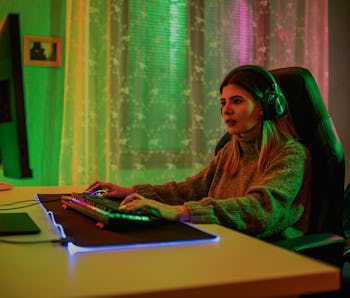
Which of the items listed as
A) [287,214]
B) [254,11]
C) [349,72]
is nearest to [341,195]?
[287,214]

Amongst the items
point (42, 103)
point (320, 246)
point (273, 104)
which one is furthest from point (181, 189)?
point (42, 103)

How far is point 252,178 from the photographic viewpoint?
4.68ft

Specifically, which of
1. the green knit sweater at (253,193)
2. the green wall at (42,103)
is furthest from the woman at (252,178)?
the green wall at (42,103)

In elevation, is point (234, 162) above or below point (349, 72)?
below

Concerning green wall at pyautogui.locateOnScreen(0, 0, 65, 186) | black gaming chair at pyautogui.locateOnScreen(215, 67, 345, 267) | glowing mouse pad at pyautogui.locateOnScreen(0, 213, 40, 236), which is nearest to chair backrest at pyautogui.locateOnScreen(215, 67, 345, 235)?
black gaming chair at pyautogui.locateOnScreen(215, 67, 345, 267)

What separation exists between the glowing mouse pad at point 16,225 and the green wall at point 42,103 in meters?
1.34

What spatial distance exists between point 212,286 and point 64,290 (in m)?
0.18

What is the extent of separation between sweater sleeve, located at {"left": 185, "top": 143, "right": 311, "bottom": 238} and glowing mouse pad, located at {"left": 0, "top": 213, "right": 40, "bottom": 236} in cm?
35

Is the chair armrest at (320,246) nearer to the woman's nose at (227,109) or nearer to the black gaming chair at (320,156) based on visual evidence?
the black gaming chair at (320,156)

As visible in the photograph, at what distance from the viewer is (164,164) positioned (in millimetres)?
2547

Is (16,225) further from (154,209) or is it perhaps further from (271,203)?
(271,203)

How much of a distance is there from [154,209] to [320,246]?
47 centimetres

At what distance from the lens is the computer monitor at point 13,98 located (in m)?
0.82

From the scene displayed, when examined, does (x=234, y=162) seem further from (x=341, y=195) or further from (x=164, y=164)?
(x=164, y=164)
